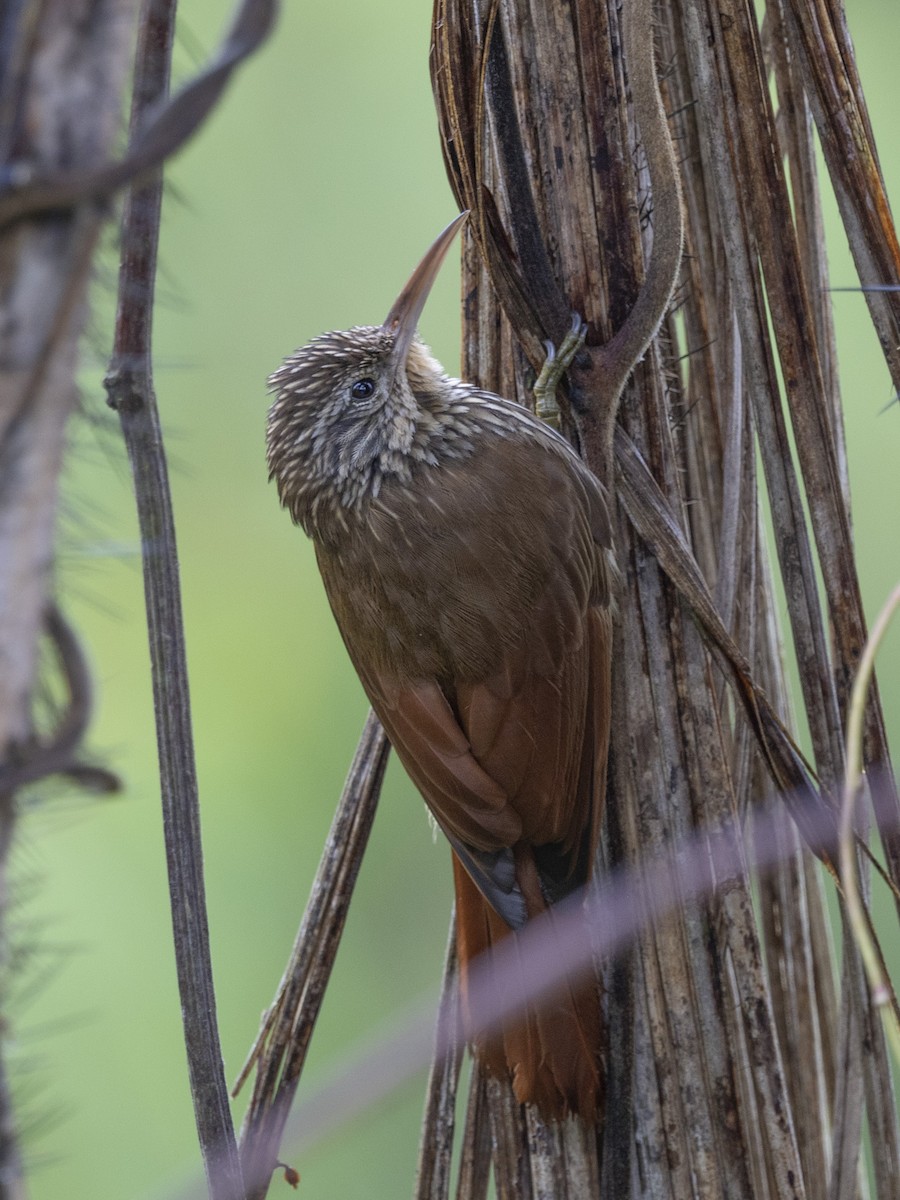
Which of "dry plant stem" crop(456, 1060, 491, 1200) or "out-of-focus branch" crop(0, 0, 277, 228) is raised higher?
"out-of-focus branch" crop(0, 0, 277, 228)

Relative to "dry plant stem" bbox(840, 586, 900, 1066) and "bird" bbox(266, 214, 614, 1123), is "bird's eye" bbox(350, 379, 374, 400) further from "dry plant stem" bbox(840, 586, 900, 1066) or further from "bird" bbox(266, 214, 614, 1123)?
"dry plant stem" bbox(840, 586, 900, 1066)

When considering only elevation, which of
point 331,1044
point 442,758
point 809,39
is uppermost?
point 809,39

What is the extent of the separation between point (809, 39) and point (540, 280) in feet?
1.47

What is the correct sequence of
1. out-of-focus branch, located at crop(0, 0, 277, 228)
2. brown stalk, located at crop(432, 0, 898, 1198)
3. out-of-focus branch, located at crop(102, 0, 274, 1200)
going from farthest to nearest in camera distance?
brown stalk, located at crop(432, 0, 898, 1198) → out-of-focus branch, located at crop(102, 0, 274, 1200) → out-of-focus branch, located at crop(0, 0, 277, 228)

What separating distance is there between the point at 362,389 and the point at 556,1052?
1264mm

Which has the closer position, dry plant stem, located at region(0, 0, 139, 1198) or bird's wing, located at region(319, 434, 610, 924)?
dry plant stem, located at region(0, 0, 139, 1198)

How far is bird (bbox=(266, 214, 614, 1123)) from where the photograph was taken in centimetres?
194

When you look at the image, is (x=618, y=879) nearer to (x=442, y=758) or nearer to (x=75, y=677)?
(x=442, y=758)

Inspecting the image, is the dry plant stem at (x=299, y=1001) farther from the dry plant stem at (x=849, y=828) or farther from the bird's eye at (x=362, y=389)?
the bird's eye at (x=362, y=389)

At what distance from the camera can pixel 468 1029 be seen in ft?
5.89

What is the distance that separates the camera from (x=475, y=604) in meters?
2.13

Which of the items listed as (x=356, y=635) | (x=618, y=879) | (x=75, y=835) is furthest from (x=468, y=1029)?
(x=75, y=835)

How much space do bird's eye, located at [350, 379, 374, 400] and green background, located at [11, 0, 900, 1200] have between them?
93.8 inches

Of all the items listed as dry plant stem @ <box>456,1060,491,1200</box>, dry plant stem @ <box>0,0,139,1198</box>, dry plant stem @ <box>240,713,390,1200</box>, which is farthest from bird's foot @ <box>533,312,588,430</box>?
dry plant stem @ <box>0,0,139,1198</box>
